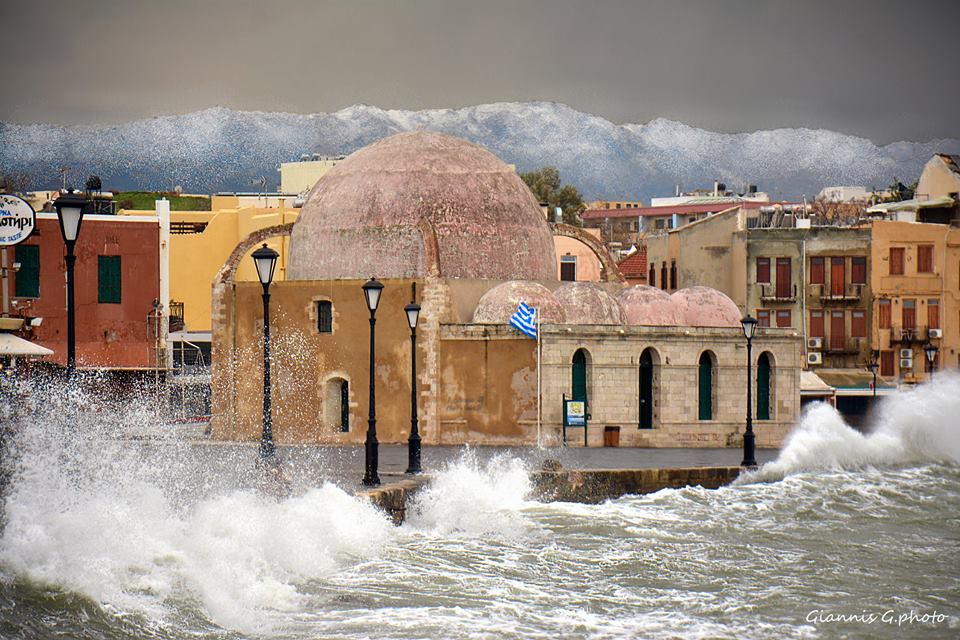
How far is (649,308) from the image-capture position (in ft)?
121

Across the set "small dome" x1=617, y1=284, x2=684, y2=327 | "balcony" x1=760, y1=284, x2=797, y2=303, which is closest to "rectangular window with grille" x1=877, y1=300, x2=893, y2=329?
"balcony" x1=760, y1=284, x2=797, y2=303

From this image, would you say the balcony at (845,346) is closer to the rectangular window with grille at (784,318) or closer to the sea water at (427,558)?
the rectangular window with grille at (784,318)

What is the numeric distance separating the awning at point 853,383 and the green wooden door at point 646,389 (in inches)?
452

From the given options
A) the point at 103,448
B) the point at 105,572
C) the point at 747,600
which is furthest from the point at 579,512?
the point at 105,572

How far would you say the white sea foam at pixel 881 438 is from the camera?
34156 millimetres

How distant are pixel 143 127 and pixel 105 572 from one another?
481ft

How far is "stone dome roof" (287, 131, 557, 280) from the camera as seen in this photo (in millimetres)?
35719

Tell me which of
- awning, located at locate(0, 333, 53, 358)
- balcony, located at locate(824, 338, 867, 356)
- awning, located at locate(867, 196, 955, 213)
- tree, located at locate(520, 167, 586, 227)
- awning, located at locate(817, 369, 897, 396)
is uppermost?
tree, located at locate(520, 167, 586, 227)

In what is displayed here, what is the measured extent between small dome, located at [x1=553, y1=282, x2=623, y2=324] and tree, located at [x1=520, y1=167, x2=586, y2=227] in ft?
140

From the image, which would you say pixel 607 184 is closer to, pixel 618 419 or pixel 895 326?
pixel 895 326

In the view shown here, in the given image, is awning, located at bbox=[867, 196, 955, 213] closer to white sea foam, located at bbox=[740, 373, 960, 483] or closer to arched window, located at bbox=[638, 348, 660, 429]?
white sea foam, located at bbox=[740, 373, 960, 483]

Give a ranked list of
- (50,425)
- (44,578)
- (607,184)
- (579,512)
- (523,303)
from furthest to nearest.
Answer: (607,184), (523,303), (579,512), (50,425), (44,578)

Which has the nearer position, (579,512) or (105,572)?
(105,572)

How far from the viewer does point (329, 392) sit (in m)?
35.3
